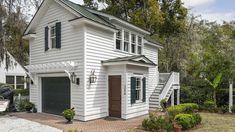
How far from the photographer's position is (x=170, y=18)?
1142 inches

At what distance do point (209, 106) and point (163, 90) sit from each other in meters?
3.77

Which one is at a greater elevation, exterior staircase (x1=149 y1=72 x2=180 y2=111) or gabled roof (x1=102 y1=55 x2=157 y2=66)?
gabled roof (x1=102 y1=55 x2=157 y2=66)

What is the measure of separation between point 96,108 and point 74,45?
13.1ft

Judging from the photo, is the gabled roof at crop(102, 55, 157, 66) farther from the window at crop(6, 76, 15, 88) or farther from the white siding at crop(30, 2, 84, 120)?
the window at crop(6, 76, 15, 88)

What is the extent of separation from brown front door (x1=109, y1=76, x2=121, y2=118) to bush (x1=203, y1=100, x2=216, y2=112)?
26.3 ft

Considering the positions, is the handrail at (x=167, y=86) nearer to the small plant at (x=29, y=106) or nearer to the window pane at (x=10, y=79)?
the small plant at (x=29, y=106)

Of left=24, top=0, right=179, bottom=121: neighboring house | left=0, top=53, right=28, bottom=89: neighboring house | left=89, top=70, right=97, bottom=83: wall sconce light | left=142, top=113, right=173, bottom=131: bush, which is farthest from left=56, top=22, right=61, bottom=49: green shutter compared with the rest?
left=0, top=53, right=28, bottom=89: neighboring house

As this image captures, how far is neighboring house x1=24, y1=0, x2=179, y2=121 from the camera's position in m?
13.3

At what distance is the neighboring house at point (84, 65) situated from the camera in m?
13.3

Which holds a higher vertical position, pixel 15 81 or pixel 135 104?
pixel 15 81

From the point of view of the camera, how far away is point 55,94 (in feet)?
50.5

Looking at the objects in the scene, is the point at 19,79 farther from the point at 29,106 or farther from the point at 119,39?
the point at 119,39

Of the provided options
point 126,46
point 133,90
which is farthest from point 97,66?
point 126,46

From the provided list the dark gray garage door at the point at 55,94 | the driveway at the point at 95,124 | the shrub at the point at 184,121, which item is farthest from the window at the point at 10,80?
the shrub at the point at 184,121
